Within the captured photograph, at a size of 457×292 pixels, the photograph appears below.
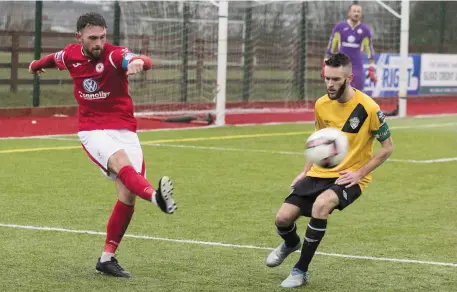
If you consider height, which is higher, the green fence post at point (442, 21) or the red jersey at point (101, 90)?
the green fence post at point (442, 21)

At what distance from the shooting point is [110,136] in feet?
25.3

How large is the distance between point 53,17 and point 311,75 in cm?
644

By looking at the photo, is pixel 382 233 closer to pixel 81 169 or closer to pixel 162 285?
pixel 162 285

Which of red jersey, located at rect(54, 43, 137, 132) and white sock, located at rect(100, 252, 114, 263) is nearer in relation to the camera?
white sock, located at rect(100, 252, 114, 263)

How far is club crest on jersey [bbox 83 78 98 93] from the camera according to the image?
303 inches

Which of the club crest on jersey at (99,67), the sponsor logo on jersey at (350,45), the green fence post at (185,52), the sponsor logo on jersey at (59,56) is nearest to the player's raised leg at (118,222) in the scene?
the club crest on jersey at (99,67)

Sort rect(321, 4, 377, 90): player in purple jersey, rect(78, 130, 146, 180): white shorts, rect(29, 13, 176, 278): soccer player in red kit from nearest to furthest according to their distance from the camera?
rect(29, 13, 176, 278): soccer player in red kit → rect(78, 130, 146, 180): white shorts → rect(321, 4, 377, 90): player in purple jersey

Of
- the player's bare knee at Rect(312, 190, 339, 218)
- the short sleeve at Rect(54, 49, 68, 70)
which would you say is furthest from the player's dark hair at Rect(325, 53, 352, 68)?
the short sleeve at Rect(54, 49, 68, 70)

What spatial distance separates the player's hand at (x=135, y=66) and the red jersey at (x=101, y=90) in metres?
0.41

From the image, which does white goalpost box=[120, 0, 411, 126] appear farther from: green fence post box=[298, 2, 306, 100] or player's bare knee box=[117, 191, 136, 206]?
player's bare knee box=[117, 191, 136, 206]

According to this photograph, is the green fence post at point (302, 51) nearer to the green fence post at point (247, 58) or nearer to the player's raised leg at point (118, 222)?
the green fence post at point (247, 58)

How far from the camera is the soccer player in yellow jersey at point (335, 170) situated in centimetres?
732

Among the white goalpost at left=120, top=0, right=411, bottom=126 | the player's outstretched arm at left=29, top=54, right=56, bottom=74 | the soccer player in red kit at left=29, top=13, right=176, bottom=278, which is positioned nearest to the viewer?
the soccer player in red kit at left=29, top=13, right=176, bottom=278

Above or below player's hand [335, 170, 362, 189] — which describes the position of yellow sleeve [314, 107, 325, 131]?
above
